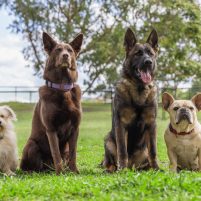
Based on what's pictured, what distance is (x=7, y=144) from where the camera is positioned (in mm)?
8883

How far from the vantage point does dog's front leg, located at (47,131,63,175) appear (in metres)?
8.20

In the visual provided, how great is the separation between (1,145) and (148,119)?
267cm

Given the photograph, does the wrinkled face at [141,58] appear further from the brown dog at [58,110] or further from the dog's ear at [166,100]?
the brown dog at [58,110]

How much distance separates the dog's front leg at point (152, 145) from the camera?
8.40 meters

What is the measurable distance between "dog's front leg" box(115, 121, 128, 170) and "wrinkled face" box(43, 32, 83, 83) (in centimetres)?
117

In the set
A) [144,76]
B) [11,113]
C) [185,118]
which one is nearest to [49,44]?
[11,113]

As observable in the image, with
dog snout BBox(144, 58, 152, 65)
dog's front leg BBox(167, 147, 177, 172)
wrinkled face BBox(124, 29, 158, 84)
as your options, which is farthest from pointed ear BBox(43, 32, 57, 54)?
dog's front leg BBox(167, 147, 177, 172)

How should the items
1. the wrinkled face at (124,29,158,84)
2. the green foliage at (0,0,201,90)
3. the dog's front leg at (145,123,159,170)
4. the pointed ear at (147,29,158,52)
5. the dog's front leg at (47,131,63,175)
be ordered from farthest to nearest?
the green foliage at (0,0,201,90) < the pointed ear at (147,29,158,52) < the dog's front leg at (145,123,159,170) < the wrinkled face at (124,29,158,84) < the dog's front leg at (47,131,63,175)

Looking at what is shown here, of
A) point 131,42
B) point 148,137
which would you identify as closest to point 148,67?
point 131,42

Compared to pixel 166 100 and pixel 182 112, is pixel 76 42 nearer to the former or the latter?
pixel 166 100

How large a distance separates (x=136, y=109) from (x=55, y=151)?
153 centimetres

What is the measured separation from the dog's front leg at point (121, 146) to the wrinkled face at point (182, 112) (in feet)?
3.11

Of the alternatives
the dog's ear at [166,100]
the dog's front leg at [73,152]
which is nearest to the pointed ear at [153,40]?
the dog's ear at [166,100]

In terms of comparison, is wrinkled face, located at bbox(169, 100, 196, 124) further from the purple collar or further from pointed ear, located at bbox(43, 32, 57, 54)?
pointed ear, located at bbox(43, 32, 57, 54)
